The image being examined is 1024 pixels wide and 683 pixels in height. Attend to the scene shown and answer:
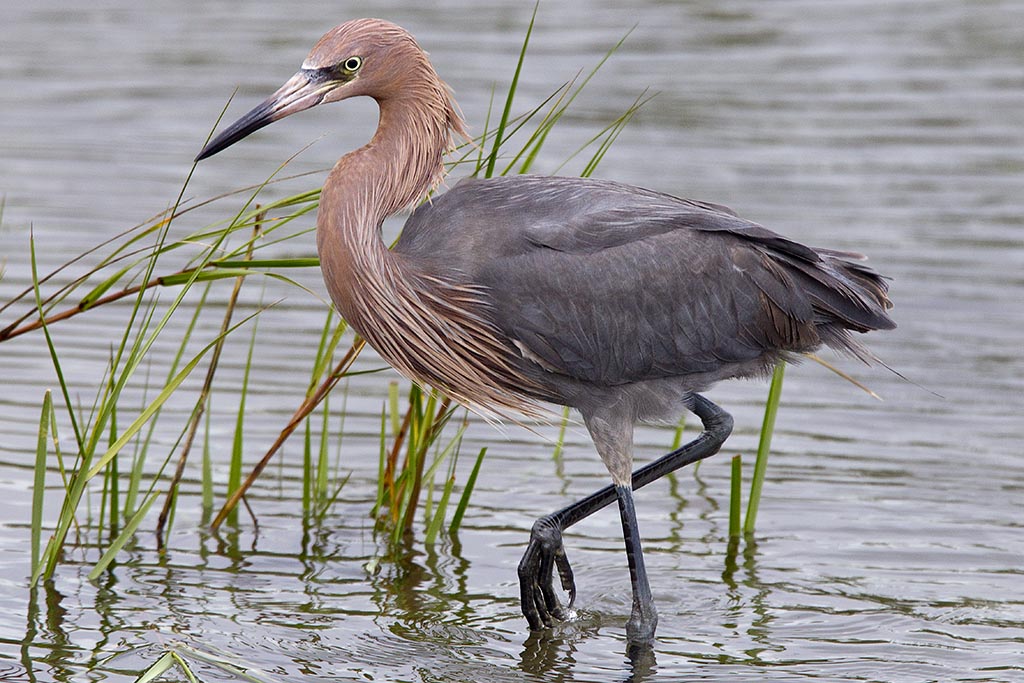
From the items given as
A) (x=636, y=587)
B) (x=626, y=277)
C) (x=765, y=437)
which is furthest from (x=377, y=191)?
(x=765, y=437)

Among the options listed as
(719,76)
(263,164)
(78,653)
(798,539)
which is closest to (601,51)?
(719,76)

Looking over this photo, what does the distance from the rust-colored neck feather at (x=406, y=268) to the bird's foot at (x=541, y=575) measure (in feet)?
1.93

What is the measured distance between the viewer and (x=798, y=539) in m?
6.95

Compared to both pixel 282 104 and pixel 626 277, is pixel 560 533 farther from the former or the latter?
A: pixel 282 104

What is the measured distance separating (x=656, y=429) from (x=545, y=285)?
259 centimetres

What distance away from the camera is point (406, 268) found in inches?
225

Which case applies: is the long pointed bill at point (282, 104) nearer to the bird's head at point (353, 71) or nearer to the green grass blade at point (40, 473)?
the bird's head at point (353, 71)

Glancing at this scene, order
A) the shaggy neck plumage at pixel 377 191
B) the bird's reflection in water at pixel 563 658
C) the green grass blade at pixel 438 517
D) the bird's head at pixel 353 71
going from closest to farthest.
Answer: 1. the bird's head at pixel 353 71
2. the shaggy neck plumage at pixel 377 191
3. the bird's reflection in water at pixel 563 658
4. the green grass blade at pixel 438 517

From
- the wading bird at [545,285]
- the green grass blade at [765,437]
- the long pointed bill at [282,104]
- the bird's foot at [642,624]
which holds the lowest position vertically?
the bird's foot at [642,624]

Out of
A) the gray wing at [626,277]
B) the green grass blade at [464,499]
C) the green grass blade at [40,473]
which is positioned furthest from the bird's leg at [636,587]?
the green grass blade at [40,473]

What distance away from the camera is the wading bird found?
220 inches

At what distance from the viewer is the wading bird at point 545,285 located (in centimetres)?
560

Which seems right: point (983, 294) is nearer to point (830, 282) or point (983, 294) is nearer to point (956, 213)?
point (956, 213)

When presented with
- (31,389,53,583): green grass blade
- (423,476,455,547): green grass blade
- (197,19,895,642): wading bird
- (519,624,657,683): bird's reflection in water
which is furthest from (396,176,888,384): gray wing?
(31,389,53,583): green grass blade
